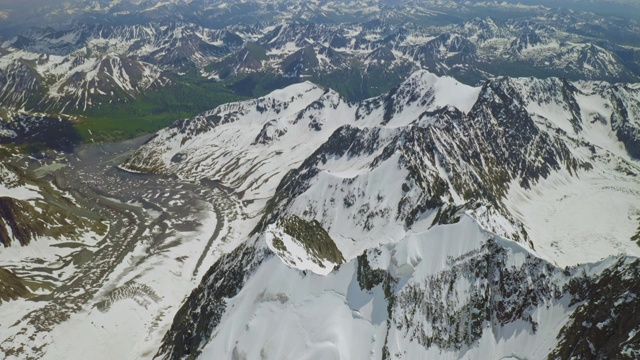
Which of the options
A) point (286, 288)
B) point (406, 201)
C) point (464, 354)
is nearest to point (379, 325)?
point (464, 354)

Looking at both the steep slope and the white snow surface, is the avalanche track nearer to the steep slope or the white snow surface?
the steep slope

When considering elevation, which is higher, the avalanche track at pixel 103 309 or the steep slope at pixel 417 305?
the steep slope at pixel 417 305

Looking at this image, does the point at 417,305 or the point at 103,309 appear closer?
the point at 417,305

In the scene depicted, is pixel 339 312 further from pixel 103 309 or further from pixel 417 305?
pixel 103 309

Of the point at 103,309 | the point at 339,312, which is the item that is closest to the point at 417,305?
the point at 339,312

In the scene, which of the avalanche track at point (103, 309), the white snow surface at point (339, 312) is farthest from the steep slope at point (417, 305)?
the avalanche track at point (103, 309)

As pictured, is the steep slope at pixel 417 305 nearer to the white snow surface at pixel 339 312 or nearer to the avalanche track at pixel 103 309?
the white snow surface at pixel 339 312

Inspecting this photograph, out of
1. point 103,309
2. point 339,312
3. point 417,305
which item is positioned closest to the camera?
point 417,305

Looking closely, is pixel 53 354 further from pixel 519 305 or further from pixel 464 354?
pixel 519 305

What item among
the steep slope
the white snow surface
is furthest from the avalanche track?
the white snow surface

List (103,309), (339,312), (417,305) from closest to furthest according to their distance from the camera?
(417,305)
(339,312)
(103,309)

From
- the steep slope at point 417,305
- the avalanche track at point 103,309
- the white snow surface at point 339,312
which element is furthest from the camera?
the avalanche track at point 103,309
